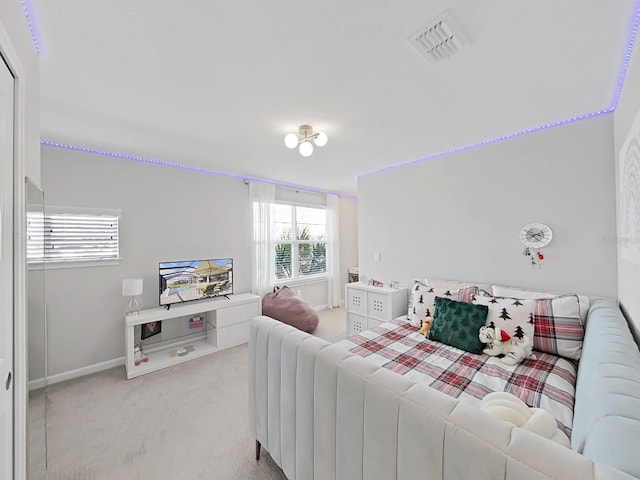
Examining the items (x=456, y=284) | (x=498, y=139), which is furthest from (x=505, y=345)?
(x=498, y=139)

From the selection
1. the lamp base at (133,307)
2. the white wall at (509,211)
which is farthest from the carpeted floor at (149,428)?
the white wall at (509,211)

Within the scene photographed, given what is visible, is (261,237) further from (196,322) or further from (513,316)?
(513,316)

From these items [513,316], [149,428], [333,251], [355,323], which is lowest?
[149,428]

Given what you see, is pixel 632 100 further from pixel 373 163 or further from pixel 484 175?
pixel 373 163

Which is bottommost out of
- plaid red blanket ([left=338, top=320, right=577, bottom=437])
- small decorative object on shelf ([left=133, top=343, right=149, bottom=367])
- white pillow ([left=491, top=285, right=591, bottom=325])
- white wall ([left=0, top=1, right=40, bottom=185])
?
small decorative object on shelf ([left=133, top=343, right=149, bottom=367])

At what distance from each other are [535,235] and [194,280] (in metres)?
3.76

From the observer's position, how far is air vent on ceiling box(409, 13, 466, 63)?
125 centimetres

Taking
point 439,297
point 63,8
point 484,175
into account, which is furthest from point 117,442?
point 484,175

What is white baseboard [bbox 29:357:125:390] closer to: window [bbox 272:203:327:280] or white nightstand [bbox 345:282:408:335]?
window [bbox 272:203:327:280]

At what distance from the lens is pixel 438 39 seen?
52.7 inches

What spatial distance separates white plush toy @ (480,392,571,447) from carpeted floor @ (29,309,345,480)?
128 centimetres

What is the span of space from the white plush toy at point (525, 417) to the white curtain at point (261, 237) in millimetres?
3411

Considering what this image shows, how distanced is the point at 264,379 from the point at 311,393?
0.46 meters

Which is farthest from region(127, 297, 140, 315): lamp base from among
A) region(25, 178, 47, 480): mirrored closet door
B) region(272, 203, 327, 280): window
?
region(272, 203, 327, 280): window
